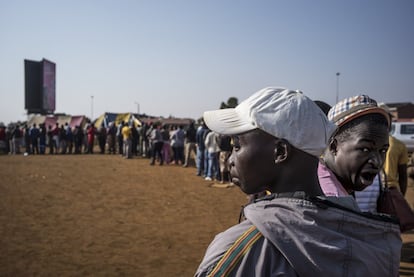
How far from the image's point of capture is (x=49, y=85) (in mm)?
40156

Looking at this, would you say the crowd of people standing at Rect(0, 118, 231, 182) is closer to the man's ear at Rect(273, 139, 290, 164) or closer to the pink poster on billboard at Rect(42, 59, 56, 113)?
the man's ear at Rect(273, 139, 290, 164)

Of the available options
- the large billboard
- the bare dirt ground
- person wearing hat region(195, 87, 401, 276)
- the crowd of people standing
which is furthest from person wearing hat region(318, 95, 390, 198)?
the large billboard

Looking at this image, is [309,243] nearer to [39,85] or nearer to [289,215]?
[289,215]

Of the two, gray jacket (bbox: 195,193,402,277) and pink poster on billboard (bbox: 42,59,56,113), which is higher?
pink poster on billboard (bbox: 42,59,56,113)

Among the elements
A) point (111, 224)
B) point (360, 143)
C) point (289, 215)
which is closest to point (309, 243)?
point (289, 215)

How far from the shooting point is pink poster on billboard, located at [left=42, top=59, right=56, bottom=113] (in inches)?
1544

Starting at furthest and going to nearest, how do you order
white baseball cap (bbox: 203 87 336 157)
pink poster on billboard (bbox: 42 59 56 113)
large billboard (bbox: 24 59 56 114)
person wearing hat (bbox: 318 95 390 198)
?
pink poster on billboard (bbox: 42 59 56 113)
large billboard (bbox: 24 59 56 114)
person wearing hat (bbox: 318 95 390 198)
white baseball cap (bbox: 203 87 336 157)

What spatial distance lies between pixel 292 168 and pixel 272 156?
0.08m

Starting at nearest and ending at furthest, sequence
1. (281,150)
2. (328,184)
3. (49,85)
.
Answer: (281,150) → (328,184) → (49,85)

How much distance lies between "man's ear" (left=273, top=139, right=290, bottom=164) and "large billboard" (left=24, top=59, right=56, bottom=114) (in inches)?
1689

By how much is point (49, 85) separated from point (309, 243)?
4428cm

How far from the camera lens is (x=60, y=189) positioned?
966 cm

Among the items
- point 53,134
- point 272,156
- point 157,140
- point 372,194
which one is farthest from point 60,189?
point 53,134

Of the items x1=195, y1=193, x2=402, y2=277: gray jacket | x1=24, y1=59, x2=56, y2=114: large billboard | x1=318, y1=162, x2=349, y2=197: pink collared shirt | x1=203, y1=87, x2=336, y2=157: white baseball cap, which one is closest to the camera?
x1=195, y1=193, x2=402, y2=277: gray jacket
